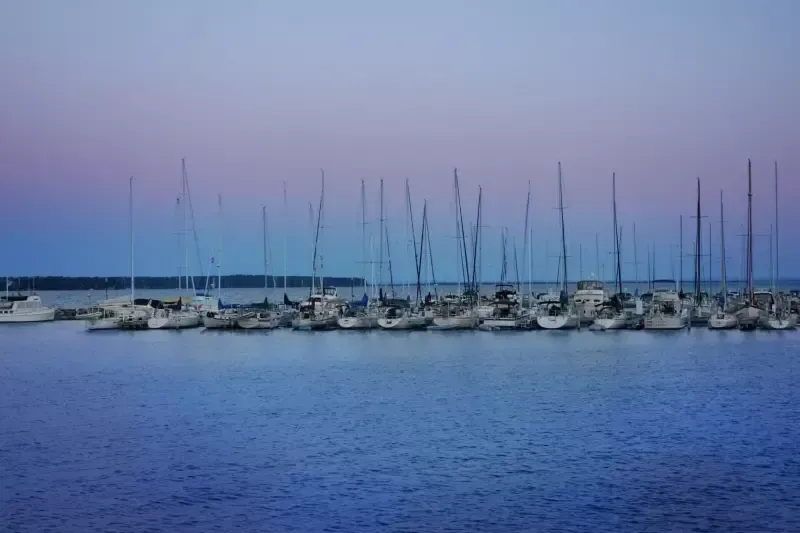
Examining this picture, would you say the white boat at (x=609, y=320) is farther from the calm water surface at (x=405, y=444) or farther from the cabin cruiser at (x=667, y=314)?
the calm water surface at (x=405, y=444)

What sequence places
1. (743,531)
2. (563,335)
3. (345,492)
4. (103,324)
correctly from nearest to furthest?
(743,531)
(345,492)
(563,335)
(103,324)

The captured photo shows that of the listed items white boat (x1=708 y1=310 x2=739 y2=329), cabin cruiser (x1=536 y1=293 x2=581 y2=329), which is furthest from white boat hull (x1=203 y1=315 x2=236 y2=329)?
white boat (x1=708 y1=310 x2=739 y2=329)

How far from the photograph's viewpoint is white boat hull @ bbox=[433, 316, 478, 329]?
76.5 meters

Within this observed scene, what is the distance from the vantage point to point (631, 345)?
6444cm

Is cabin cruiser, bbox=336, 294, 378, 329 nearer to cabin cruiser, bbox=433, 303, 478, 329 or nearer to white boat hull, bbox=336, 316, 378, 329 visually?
white boat hull, bbox=336, 316, 378, 329

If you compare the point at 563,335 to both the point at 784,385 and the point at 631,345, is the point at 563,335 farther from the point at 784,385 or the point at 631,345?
the point at 784,385

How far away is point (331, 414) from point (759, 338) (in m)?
44.0

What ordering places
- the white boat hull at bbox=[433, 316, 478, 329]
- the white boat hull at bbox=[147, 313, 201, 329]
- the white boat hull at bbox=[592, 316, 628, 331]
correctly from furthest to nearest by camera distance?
the white boat hull at bbox=[147, 313, 201, 329]
the white boat hull at bbox=[433, 316, 478, 329]
the white boat hull at bbox=[592, 316, 628, 331]

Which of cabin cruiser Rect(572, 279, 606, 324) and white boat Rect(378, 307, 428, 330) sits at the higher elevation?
cabin cruiser Rect(572, 279, 606, 324)

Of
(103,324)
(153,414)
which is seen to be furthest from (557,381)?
(103,324)

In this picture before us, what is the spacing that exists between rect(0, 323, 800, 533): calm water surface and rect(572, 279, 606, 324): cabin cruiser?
23034 mm

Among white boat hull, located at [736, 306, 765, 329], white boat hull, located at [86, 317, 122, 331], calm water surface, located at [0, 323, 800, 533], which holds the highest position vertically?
white boat hull, located at [736, 306, 765, 329]

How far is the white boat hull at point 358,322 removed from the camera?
78062mm

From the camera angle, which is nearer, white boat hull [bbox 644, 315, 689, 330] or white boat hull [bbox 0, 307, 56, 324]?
white boat hull [bbox 644, 315, 689, 330]
